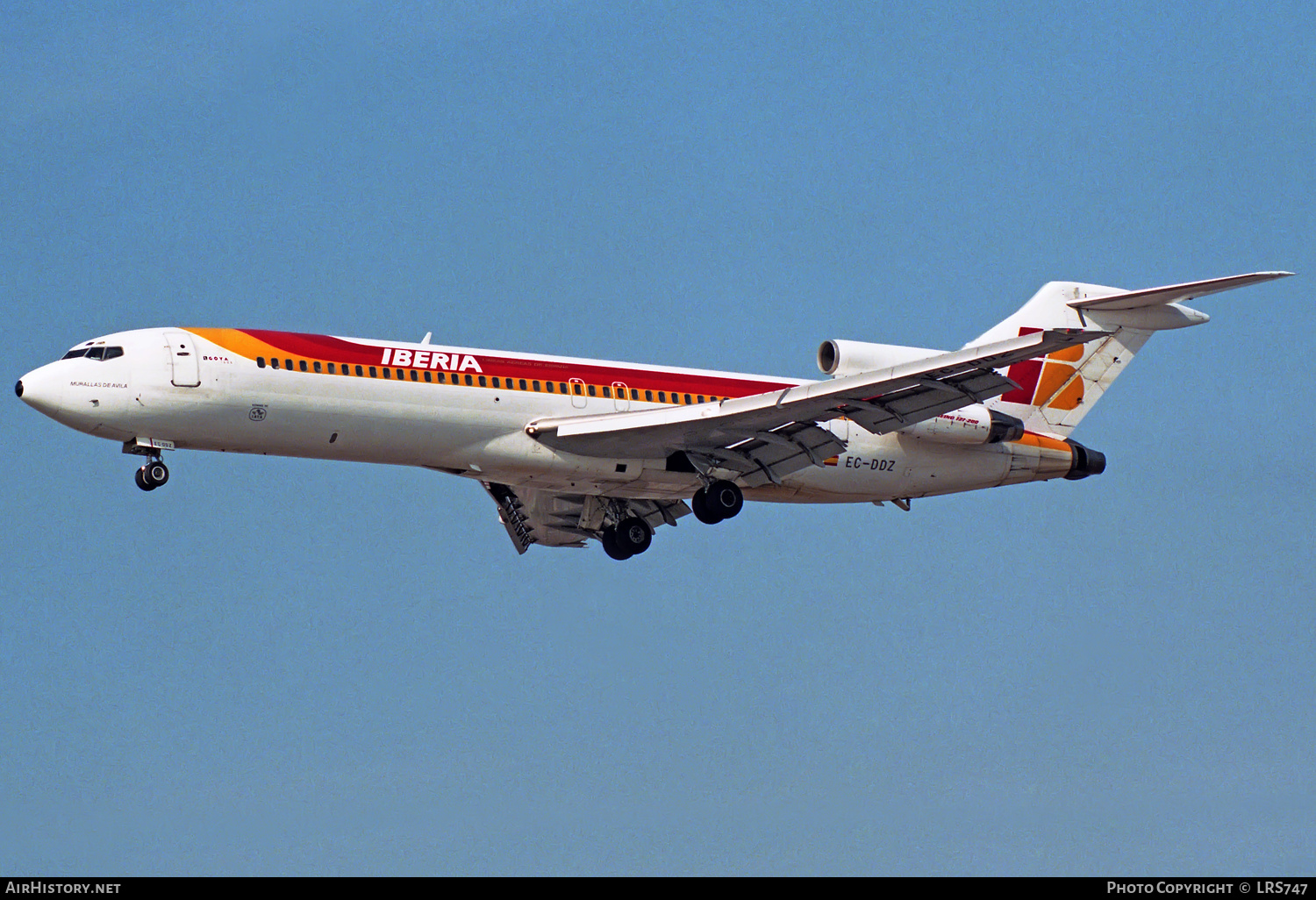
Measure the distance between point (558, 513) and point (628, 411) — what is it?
428cm

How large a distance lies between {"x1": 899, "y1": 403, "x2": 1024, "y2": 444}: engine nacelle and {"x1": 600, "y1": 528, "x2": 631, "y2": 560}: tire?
6.34m

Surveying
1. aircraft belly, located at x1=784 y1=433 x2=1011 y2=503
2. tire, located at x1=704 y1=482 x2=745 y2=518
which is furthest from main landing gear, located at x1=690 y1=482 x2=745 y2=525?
aircraft belly, located at x1=784 y1=433 x2=1011 y2=503

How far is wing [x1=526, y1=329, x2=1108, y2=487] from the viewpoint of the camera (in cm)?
3112

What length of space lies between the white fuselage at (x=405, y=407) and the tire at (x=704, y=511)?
34 cm

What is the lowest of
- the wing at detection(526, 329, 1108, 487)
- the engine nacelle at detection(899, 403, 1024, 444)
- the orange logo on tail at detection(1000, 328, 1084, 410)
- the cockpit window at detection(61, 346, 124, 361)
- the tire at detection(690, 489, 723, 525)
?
the tire at detection(690, 489, 723, 525)

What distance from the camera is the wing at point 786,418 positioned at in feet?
102

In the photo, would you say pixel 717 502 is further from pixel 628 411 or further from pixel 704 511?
pixel 628 411

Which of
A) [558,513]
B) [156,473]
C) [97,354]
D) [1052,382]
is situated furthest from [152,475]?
[1052,382]

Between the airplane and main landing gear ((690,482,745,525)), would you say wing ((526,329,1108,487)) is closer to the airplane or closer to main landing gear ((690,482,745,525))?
the airplane

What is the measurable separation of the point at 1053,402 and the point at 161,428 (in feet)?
58.8

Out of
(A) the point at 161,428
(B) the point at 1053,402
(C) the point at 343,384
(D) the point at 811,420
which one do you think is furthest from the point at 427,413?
(B) the point at 1053,402

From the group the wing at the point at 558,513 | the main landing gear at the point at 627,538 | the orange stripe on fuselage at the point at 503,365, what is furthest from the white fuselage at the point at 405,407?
the main landing gear at the point at 627,538
